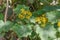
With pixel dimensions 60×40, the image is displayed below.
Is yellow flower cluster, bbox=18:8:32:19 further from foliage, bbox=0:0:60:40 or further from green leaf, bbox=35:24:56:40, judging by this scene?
green leaf, bbox=35:24:56:40

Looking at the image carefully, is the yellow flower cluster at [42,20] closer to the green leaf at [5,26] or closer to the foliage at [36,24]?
the foliage at [36,24]

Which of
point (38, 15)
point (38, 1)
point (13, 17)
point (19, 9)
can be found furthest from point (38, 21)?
point (38, 1)

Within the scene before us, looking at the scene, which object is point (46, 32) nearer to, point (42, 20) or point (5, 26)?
point (42, 20)

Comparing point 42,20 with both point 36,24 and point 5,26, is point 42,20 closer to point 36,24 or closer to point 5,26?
point 36,24

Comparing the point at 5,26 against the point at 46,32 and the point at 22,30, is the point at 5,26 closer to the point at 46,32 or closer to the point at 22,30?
the point at 22,30

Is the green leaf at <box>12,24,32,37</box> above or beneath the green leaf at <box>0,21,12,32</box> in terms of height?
beneath

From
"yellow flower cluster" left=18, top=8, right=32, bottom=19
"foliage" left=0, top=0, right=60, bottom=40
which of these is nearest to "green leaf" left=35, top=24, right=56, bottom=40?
"foliage" left=0, top=0, right=60, bottom=40

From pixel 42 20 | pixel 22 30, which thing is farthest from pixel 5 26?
pixel 42 20

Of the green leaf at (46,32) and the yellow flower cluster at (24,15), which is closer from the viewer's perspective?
the green leaf at (46,32)

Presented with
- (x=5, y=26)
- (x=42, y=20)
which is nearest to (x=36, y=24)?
(x=42, y=20)

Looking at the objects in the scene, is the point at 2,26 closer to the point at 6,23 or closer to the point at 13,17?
the point at 6,23

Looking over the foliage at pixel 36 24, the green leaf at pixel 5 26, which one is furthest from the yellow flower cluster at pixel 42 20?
the green leaf at pixel 5 26
